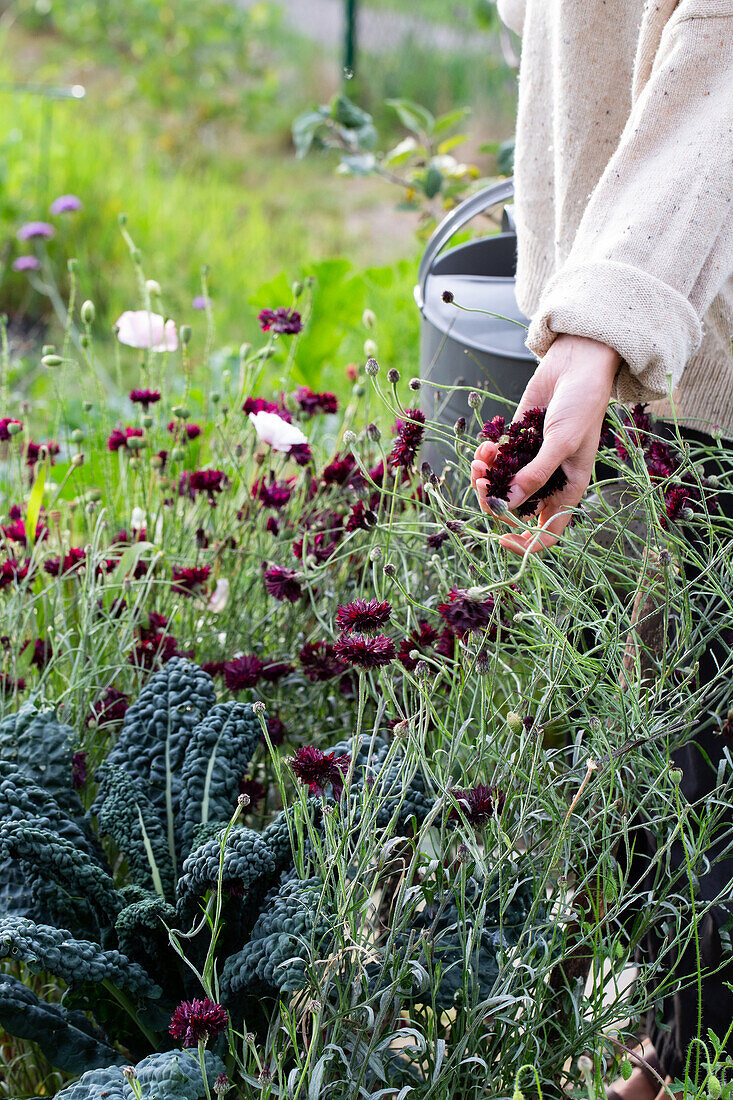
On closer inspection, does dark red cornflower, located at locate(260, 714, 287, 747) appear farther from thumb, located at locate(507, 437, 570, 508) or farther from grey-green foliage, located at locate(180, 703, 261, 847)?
thumb, located at locate(507, 437, 570, 508)

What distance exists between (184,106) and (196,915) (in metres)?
5.75

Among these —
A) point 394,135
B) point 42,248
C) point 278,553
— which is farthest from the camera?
point 394,135

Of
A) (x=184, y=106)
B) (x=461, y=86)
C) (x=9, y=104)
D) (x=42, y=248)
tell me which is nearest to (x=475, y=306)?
(x=42, y=248)

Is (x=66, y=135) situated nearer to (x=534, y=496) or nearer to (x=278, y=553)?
(x=278, y=553)

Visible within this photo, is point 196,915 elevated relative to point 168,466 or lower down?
lower down

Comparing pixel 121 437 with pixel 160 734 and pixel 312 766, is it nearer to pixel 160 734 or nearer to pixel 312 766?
pixel 160 734

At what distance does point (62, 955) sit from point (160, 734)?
0.30 m

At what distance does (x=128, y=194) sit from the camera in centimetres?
402

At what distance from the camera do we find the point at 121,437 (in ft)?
4.61

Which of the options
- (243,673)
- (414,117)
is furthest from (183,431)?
(414,117)

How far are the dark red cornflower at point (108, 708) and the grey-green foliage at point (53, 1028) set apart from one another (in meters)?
0.33

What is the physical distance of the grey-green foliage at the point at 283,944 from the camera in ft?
2.83

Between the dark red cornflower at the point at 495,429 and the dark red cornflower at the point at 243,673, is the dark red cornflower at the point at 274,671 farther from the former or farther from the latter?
the dark red cornflower at the point at 495,429

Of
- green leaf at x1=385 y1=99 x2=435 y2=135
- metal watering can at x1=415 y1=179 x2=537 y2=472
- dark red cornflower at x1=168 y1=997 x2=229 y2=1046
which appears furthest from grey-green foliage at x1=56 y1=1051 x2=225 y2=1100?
green leaf at x1=385 y1=99 x2=435 y2=135
